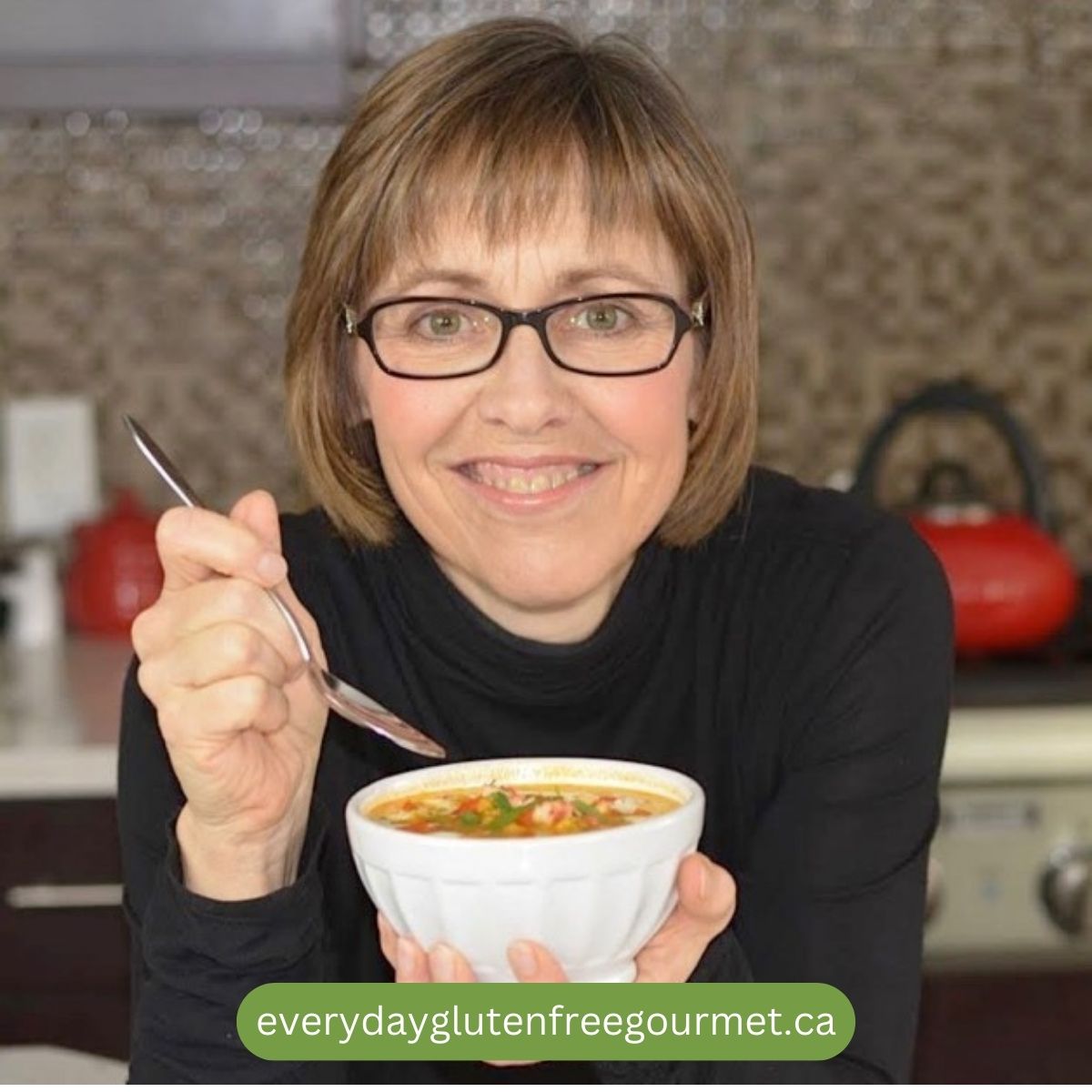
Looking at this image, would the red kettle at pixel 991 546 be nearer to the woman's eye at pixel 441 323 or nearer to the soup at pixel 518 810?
the woman's eye at pixel 441 323

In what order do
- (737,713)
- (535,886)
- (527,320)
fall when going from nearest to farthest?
1. (535,886)
2. (527,320)
3. (737,713)

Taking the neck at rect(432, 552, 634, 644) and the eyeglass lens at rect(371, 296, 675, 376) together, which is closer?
the eyeglass lens at rect(371, 296, 675, 376)

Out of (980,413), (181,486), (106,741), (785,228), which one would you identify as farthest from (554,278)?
(785,228)

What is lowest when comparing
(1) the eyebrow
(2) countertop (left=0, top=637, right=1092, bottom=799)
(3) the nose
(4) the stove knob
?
(4) the stove knob

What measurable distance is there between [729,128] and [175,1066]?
1.79 metres

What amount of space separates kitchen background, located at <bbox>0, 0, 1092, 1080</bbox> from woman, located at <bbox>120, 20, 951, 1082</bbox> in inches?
49.7

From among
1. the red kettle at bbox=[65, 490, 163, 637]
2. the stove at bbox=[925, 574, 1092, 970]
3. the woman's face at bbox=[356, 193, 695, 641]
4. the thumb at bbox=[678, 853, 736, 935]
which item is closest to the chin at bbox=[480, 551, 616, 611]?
the woman's face at bbox=[356, 193, 695, 641]

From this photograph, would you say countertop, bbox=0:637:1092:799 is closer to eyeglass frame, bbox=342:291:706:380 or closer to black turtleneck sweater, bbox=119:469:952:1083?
→ black turtleneck sweater, bbox=119:469:952:1083

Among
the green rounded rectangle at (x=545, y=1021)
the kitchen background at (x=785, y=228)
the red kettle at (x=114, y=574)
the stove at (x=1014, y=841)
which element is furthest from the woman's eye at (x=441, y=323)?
the kitchen background at (x=785, y=228)

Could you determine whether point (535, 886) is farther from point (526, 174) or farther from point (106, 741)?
point (106, 741)

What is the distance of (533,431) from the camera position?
1.35 metres

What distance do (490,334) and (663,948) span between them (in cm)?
42

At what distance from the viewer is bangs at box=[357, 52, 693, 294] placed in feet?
4.39

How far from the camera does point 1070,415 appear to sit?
9.27 ft
